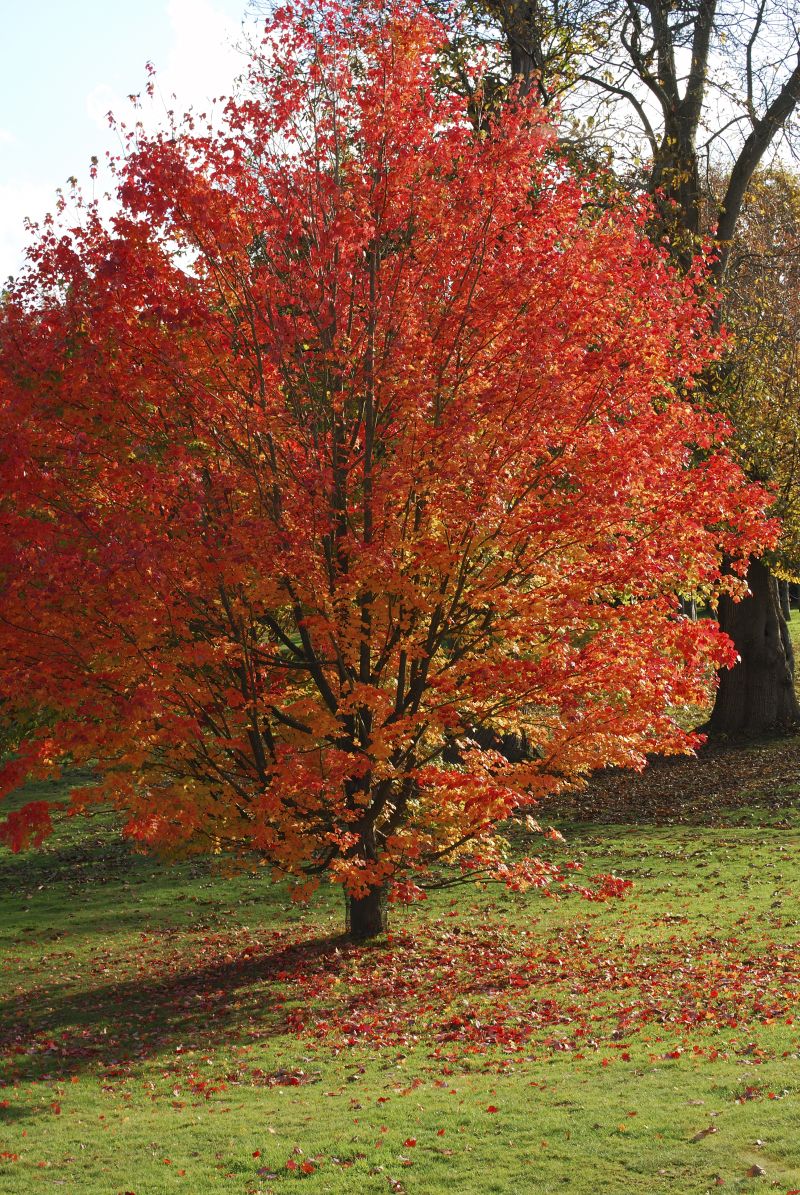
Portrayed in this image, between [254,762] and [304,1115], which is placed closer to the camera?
[304,1115]

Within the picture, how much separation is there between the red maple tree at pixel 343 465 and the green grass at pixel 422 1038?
1906 millimetres

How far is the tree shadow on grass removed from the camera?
1208 centimetres

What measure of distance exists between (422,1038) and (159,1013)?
3.62 m

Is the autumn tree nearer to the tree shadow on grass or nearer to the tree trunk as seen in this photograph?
the tree trunk

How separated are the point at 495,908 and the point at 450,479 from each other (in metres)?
9.72

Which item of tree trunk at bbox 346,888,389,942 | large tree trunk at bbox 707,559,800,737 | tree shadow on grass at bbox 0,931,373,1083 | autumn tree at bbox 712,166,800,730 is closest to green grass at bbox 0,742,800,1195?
tree shadow on grass at bbox 0,931,373,1083

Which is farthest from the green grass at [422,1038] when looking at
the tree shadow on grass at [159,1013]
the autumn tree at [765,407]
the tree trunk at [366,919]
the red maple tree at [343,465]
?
the autumn tree at [765,407]

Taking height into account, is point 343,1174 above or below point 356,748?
below

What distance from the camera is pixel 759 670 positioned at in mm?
29625

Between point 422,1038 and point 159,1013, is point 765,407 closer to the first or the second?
point 422,1038

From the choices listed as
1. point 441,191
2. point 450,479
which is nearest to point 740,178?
point 441,191

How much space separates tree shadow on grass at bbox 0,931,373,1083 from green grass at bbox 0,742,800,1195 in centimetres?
5

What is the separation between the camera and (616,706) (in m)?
13.2

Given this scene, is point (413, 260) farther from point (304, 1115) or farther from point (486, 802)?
point (304, 1115)
